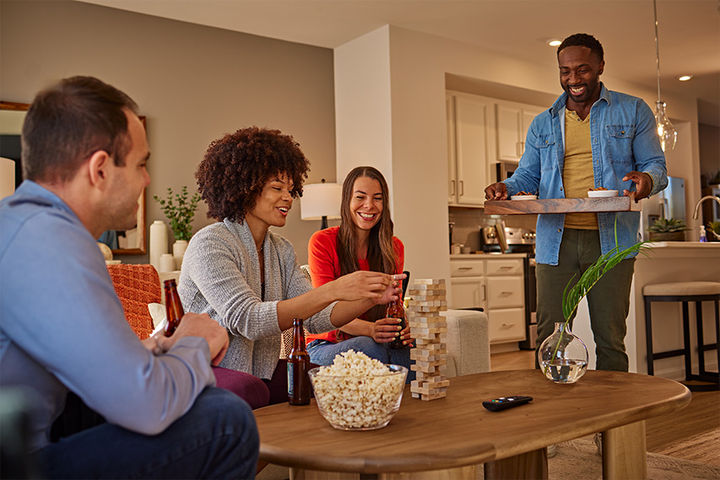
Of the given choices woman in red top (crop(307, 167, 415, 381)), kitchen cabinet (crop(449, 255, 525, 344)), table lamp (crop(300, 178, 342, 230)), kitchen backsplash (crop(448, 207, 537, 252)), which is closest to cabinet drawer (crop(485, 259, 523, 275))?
kitchen cabinet (crop(449, 255, 525, 344))

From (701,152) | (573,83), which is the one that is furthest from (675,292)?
(701,152)

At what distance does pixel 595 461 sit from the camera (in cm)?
258

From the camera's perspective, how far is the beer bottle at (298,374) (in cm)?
161

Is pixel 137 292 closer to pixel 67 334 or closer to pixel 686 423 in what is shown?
pixel 67 334

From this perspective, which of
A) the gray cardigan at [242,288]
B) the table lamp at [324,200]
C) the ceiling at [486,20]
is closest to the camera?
the gray cardigan at [242,288]

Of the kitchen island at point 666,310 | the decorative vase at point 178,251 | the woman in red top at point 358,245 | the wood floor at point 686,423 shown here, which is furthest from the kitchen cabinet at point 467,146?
the woman in red top at point 358,245

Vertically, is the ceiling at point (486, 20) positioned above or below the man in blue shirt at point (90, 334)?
above

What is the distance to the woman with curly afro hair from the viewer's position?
1879 millimetres

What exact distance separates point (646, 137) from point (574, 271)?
1.94 ft

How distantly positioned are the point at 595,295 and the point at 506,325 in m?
3.71

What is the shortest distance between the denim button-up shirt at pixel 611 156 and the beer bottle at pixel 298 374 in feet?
4.41

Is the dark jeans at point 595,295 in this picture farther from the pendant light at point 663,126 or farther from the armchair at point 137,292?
the pendant light at point 663,126

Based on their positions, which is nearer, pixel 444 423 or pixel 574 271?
pixel 444 423

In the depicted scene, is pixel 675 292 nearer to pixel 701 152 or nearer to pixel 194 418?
pixel 194 418
